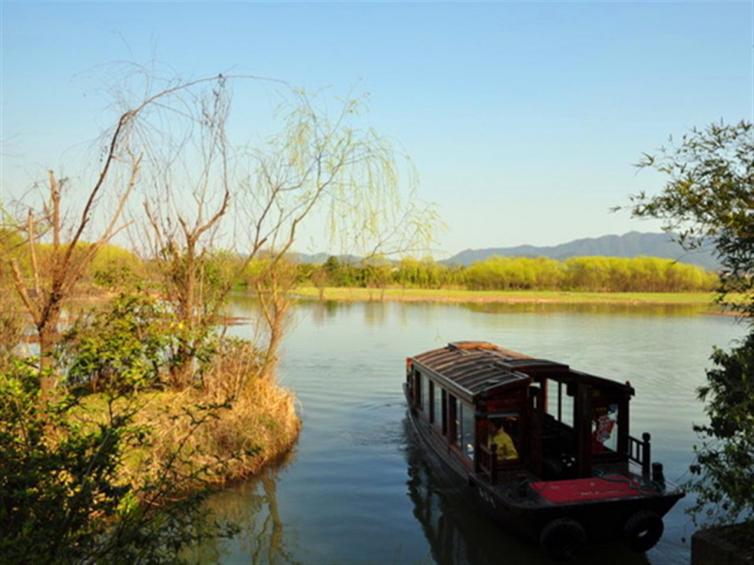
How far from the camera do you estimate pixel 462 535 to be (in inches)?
358

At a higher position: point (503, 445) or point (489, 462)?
point (503, 445)

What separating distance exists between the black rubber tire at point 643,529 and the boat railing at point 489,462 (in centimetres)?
170

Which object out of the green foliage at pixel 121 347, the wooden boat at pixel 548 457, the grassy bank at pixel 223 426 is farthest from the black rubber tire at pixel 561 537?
the green foliage at pixel 121 347

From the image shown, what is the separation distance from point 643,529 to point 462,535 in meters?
2.49

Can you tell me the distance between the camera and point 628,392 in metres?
9.05

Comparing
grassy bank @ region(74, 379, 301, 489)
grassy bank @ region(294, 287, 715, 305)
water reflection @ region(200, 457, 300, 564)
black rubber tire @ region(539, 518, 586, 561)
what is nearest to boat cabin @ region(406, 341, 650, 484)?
black rubber tire @ region(539, 518, 586, 561)

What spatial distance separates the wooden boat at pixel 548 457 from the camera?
770 cm

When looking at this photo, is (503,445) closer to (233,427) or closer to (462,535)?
(462,535)

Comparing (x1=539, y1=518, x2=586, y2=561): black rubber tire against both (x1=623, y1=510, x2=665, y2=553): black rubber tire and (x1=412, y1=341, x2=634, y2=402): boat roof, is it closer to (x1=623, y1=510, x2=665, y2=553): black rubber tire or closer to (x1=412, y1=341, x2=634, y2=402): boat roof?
(x1=623, y1=510, x2=665, y2=553): black rubber tire

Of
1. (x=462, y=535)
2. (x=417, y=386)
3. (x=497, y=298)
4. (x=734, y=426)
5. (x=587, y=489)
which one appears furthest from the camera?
(x=497, y=298)

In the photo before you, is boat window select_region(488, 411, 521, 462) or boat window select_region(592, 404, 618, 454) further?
boat window select_region(592, 404, 618, 454)

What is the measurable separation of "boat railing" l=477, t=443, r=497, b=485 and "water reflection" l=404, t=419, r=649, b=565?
2.83 ft

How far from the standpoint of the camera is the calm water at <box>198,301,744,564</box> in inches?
336

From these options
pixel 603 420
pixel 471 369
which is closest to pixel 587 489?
pixel 603 420
